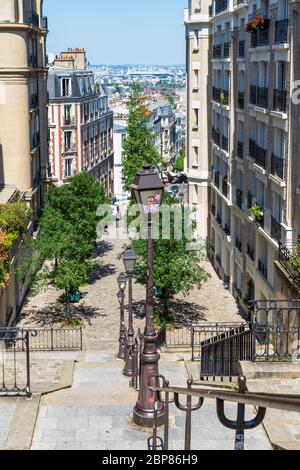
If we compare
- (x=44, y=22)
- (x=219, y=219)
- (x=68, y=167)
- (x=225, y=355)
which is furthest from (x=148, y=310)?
(x=68, y=167)

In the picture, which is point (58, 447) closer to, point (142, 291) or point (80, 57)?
point (142, 291)

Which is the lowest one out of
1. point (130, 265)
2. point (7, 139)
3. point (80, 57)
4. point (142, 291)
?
point (142, 291)

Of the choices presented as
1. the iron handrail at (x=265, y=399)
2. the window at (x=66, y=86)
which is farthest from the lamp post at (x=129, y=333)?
the window at (x=66, y=86)

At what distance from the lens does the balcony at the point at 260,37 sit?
2951 centimetres

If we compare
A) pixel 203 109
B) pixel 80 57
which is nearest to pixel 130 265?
pixel 203 109

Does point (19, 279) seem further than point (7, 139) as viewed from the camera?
No

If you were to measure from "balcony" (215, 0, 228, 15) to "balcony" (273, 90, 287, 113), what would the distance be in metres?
12.3

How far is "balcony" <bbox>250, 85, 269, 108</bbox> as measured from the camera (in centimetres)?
3022

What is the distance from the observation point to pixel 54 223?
112 feet

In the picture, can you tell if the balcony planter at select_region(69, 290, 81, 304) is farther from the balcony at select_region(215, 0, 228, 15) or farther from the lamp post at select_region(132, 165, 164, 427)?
the lamp post at select_region(132, 165, 164, 427)

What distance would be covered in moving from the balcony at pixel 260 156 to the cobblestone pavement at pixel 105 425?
1697 centimetres

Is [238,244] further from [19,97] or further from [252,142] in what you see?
[19,97]
